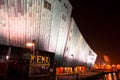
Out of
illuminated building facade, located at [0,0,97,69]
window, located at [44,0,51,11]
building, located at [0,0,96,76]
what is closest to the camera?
building, located at [0,0,96,76]

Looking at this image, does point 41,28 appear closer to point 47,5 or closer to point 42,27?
point 42,27

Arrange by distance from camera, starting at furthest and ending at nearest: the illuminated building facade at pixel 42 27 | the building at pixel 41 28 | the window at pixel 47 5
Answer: the window at pixel 47 5 < the illuminated building facade at pixel 42 27 < the building at pixel 41 28

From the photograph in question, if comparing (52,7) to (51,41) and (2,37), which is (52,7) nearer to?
(51,41)

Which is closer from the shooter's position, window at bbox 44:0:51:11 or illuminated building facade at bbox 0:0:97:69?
illuminated building facade at bbox 0:0:97:69

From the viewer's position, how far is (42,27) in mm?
31531

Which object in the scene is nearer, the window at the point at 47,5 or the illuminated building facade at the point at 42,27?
the illuminated building facade at the point at 42,27

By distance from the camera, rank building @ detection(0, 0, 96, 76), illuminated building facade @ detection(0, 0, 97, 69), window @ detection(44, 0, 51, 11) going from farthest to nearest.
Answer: window @ detection(44, 0, 51, 11) → illuminated building facade @ detection(0, 0, 97, 69) → building @ detection(0, 0, 96, 76)

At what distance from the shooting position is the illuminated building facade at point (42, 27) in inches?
968

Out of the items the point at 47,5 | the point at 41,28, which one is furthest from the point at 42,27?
the point at 47,5

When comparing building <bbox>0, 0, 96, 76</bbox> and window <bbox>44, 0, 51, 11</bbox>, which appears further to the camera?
window <bbox>44, 0, 51, 11</bbox>

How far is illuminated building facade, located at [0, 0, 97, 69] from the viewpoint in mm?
24594

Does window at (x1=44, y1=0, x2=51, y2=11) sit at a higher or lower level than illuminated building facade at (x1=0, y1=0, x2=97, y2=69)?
higher

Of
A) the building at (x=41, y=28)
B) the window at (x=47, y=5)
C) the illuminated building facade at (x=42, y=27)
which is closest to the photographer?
the building at (x=41, y=28)

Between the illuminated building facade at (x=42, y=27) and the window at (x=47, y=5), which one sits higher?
the window at (x=47, y=5)
